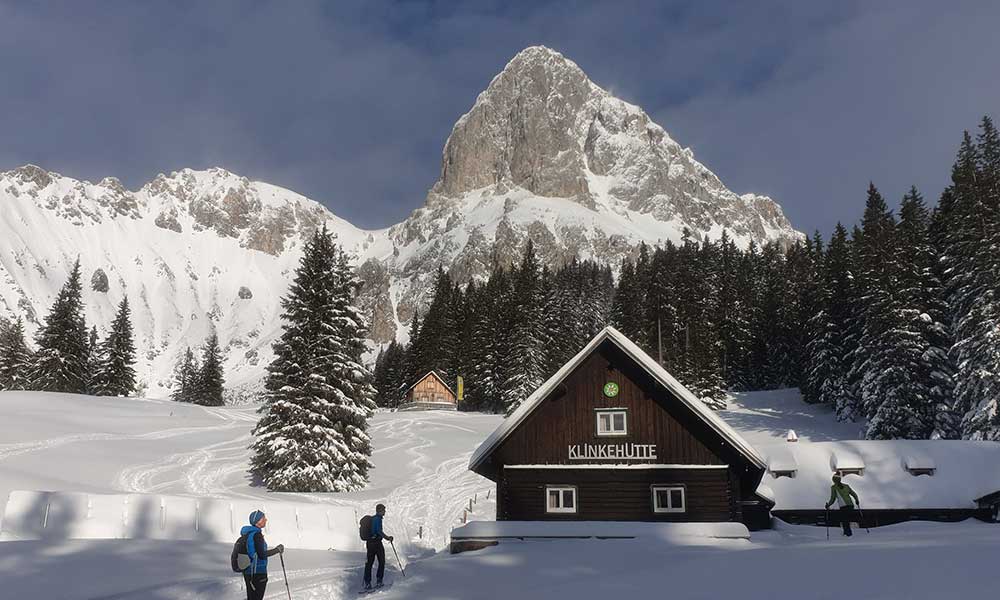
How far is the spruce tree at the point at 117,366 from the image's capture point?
76.6 m

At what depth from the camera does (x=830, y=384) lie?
56.4 meters

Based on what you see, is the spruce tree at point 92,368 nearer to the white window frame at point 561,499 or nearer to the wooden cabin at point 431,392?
the wooden cabin at point 431,392

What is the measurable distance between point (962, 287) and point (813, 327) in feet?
76.6

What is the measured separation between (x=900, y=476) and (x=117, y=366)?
250ft

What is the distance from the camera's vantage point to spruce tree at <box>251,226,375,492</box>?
112 ft

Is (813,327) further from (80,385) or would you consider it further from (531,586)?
(80,385)

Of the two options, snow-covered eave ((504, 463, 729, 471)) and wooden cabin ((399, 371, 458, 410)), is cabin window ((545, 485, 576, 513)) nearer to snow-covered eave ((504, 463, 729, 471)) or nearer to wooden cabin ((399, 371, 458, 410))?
snow-covered eave ((504, 463, 729, 471))

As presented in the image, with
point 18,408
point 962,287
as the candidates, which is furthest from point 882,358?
point 18,408

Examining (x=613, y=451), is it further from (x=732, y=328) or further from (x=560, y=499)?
(x=732, y=328)

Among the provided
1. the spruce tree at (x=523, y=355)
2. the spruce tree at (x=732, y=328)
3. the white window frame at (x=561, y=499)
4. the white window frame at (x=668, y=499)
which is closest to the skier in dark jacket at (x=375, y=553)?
the white window frame at (x=561, y=499)

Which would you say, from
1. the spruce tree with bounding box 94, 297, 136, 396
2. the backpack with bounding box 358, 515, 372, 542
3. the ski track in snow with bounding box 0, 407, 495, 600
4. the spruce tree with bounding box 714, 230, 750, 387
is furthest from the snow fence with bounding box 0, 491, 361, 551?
the spruce tree with bounding box 714, 230, 750, 387

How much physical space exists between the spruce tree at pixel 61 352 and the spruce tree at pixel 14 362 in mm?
2311

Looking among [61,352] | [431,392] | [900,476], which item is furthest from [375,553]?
[61,352]

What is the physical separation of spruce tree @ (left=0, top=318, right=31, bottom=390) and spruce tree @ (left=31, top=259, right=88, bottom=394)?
2.31 metres
